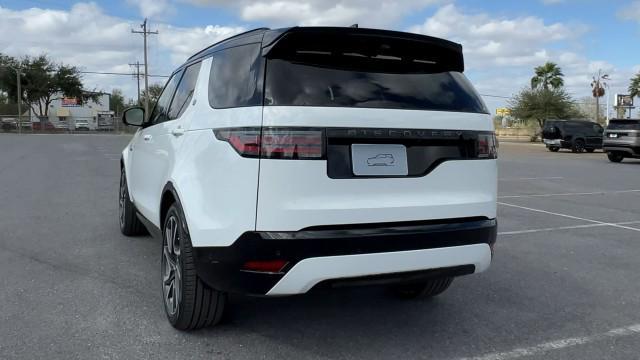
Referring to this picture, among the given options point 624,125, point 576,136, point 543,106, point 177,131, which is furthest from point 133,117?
point 543,106

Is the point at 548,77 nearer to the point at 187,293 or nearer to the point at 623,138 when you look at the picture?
the point at 623,138

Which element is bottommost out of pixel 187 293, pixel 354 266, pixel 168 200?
pixel 187 293

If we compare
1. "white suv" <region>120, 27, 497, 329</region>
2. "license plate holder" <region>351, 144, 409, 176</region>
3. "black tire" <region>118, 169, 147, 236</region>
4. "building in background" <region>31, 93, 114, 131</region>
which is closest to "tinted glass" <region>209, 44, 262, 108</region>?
"white suv" <region>120, 27, 497, 329</region>

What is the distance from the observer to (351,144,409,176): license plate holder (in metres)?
3.02

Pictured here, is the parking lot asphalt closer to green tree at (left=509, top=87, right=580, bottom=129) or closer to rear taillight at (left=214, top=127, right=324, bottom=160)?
rear taillight at (left=214, top=127, right=324, bottom=160)

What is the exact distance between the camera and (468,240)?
329 cm

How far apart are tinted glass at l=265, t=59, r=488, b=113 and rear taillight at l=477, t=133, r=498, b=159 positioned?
17 centimetres

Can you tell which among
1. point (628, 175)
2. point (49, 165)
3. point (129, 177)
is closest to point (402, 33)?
point (129, 177)

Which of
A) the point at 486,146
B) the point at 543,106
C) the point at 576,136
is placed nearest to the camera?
the point at 486,146

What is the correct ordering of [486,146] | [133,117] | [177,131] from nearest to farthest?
[486,146]
[177,131]
[133,117]

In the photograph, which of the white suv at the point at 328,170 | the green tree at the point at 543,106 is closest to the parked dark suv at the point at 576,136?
the green tree at the point at 543,106

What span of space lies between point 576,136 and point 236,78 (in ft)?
104

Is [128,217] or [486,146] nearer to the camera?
[486,146]

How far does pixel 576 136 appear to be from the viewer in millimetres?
31375
